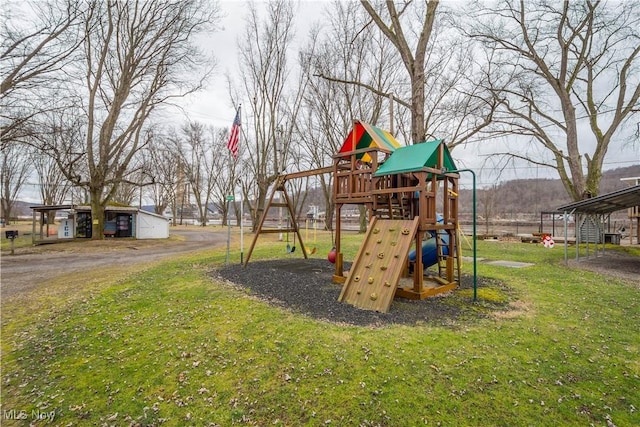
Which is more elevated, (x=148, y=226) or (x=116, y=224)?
(x=116, y=224)

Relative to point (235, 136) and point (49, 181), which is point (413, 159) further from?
point (49, 181)

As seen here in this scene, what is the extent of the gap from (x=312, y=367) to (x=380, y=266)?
2.95m

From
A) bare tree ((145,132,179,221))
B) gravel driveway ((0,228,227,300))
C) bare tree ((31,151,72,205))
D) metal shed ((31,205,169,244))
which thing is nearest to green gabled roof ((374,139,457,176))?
gravel driveway ((0,228,227,300))

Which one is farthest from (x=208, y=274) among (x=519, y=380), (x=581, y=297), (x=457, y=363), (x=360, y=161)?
(x=581, y=297)

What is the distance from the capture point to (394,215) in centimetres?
909

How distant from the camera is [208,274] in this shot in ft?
31.2

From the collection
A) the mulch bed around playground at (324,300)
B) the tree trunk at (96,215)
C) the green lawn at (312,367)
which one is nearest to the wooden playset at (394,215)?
the mulch bed around playground at (324,300)

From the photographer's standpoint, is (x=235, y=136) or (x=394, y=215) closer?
(x=394, y=215)

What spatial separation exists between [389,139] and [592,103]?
16518 mm

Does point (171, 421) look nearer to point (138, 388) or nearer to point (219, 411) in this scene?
point (219, 411)

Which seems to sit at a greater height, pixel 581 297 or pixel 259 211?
pixel 259 211

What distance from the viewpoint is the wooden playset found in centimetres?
625

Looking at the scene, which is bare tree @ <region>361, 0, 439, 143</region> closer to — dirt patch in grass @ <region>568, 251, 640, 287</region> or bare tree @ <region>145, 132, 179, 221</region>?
dirt patch in grass @ <region>568, 251, 640, 287</region>

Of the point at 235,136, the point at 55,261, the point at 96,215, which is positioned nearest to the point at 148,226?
the point at 96,215
